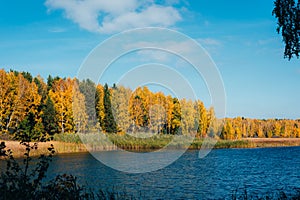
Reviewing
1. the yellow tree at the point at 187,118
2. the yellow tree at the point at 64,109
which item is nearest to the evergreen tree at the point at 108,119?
the yellow tree at the point at 64,109

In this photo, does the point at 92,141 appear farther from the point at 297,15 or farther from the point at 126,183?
the point at 297,15

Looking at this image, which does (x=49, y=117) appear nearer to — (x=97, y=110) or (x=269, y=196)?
(x=97, y=110)

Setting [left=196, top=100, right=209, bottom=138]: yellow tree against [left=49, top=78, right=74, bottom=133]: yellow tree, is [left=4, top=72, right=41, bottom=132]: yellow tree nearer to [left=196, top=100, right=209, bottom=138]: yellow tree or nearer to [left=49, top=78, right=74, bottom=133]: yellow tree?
[left=49, top=78, right=74, bottom=133]: yellow tree

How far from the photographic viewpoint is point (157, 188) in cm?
1945

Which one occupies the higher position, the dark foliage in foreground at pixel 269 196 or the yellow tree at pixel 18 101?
the yellow tree at pixel 18 101

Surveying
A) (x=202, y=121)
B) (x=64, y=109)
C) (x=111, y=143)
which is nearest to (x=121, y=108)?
(x=111, y=143)

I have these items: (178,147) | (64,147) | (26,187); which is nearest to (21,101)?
(64,147)

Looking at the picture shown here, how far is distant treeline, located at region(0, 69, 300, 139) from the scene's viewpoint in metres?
52.0

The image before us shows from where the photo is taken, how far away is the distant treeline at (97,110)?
52.0 m

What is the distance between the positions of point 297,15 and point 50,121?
48784 millimetres

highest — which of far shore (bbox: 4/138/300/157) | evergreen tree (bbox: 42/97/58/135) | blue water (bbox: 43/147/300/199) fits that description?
evergreen tree (bbox: 42/97/58/135)

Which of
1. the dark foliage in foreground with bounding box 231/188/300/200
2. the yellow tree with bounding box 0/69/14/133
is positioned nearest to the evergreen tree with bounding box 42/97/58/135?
the yellow tree with bounding box 0/69/14/133

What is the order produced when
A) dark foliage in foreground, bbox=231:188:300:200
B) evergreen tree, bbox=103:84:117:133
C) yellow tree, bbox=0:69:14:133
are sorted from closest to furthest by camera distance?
dark foliage in foreground, bbox=231:188:300:200, yellow tree, bbox=0:69:14:133, evergreen tree, bbox=103:84:117:133

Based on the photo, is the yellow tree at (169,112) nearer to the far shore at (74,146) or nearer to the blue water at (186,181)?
the far shore at (74,146)
